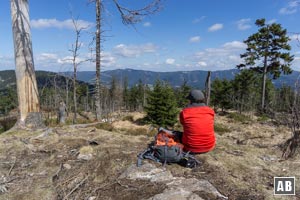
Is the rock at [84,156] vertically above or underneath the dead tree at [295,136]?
underneath

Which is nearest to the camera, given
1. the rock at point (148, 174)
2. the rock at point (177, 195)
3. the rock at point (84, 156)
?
the rock at point (177, 195)

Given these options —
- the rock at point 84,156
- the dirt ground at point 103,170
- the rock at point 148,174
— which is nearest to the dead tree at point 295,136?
the dirt ground at point 103,170

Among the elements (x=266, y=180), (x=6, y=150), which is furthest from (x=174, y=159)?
(x=6, y=150)

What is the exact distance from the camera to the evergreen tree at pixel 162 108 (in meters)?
13.0

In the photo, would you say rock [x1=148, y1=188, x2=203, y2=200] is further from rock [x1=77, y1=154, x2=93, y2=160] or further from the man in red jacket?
rock [x1=77, y1=154, x2=93, y2=160]

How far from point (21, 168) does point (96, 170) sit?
4.30ft

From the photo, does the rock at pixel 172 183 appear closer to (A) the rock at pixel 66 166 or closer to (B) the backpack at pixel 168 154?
(B) the backpack at pixel 168 154

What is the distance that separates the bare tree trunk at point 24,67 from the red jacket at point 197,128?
4052 millimetres

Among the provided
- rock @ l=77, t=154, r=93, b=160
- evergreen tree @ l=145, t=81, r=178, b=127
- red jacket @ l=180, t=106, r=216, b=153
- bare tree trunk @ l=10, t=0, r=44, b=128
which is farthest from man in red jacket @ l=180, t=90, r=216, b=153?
evergreen tree @ l=145, t=81, r=178, b=127

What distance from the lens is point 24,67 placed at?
5.99 m

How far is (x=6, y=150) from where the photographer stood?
185 inches

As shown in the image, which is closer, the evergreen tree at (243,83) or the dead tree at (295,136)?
the dead tree at (295,136)

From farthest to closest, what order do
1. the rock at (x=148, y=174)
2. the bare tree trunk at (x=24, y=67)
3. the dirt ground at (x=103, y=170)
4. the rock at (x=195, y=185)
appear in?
the bare tree trunk at (x=24, y=67) < the rock at (x=148, y=174) < the dirt ground at (x=103, y=170) < the rock at (x=195, y=185)

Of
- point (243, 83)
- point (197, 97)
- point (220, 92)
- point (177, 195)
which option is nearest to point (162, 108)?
point (197, 97)
